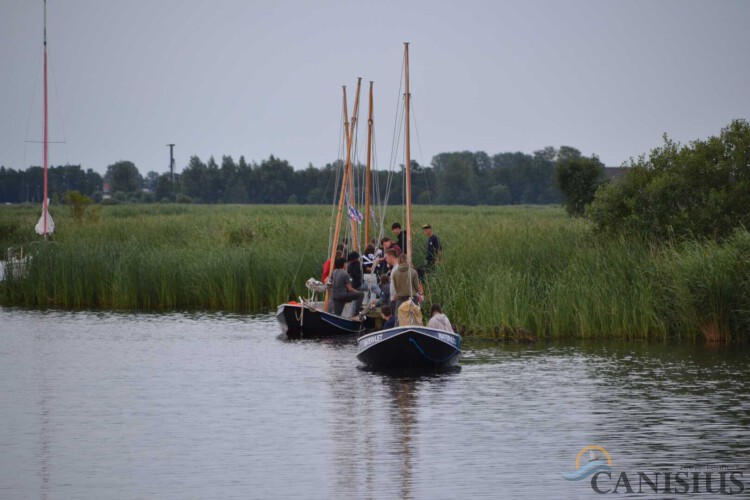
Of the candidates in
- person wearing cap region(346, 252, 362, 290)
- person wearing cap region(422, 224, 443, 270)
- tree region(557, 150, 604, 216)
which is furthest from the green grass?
tree region(557, 150, 604, 216)

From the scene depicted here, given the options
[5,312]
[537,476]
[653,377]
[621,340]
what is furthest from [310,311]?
[537,476]

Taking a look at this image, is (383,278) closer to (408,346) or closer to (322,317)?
(322,317)

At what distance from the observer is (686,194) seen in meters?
33.9

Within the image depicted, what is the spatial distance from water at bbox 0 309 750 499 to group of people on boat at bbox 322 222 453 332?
1520mm

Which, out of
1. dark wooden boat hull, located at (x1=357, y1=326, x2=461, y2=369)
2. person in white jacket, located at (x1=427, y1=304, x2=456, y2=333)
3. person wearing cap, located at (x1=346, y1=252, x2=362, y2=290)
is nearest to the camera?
dark wooden boat hull, located at (x1=357, y1=326, x2=461, y2=369)

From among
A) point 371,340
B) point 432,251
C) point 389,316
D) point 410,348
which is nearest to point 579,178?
point 432,251

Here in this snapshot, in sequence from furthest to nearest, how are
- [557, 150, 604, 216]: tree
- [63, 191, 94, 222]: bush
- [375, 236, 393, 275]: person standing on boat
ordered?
[557, 150, 604, 216]: tree, [63, 191, 94, 222]: bush, [375, 236, 393, 275]: person standing on boat

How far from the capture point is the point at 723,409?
19.9m

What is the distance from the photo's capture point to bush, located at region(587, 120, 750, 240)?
33094 mm

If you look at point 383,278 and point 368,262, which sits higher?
point 368,262

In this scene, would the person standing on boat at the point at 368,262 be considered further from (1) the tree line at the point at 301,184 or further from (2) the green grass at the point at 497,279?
(1) the tree line at the point at 301,184

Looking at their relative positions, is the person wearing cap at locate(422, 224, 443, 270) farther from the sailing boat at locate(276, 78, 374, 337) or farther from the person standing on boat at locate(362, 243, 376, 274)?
the sailing boat at locate(276, 78, 374, 337)

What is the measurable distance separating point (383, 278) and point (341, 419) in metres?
10.8

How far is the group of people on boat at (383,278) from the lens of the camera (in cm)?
2455
